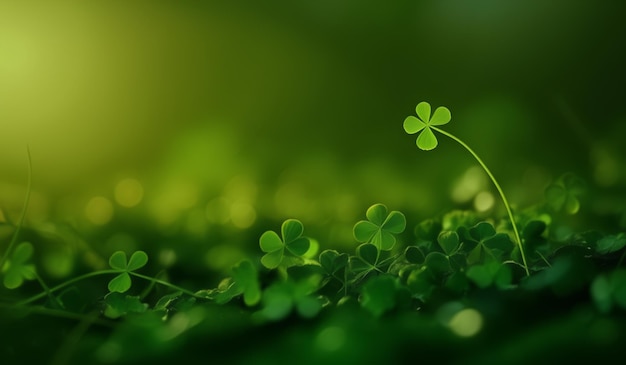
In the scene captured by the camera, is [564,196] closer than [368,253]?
No

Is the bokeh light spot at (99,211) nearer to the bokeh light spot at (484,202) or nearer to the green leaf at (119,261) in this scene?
the green leaf at (119,261)

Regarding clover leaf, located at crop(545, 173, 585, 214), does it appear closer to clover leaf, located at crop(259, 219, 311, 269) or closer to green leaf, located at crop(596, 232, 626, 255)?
green leaf, located at crop(596, 232, 626, 255)

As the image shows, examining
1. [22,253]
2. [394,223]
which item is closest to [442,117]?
[394,223]

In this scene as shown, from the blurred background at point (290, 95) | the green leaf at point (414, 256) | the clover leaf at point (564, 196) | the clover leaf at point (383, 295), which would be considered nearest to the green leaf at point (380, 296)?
the clover leaf at point (383, 295)

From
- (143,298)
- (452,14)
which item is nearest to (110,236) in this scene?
(143,298)

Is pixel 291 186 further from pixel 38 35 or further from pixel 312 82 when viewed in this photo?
pixel 38 35

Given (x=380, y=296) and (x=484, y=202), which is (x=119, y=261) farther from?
(x=484, y=202)
